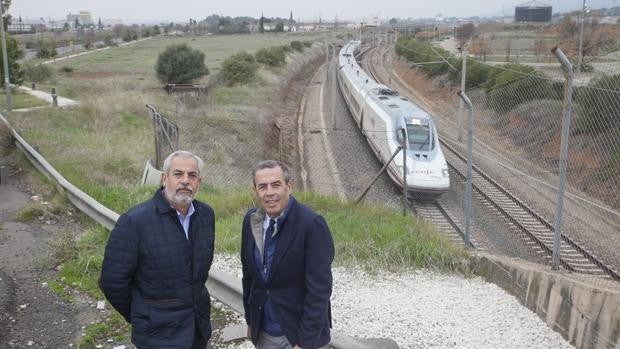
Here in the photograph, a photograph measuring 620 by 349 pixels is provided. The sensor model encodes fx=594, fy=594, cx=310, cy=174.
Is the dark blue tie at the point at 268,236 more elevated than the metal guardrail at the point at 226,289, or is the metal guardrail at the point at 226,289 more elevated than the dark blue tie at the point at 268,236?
the dark blue tie at the point at 268,236

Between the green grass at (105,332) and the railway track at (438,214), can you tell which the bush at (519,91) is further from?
the green grass at (105,332)

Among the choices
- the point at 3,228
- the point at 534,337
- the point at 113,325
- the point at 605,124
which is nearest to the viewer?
the point at 113,325

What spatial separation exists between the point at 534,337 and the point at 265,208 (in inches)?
132

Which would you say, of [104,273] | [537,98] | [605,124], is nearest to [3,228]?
[104,273]

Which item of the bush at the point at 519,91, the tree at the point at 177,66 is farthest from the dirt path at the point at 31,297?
the tree at the point at 177,66

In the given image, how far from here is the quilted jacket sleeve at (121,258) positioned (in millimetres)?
3453

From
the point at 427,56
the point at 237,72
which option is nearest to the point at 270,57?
the point at 237,72

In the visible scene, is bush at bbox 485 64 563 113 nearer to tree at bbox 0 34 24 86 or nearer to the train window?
the train window

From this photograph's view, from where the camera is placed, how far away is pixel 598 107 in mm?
14156

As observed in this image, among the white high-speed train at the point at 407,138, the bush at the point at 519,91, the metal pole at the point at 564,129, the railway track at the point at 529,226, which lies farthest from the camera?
the bush at the point at 519,91

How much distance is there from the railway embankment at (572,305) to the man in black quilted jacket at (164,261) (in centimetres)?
381

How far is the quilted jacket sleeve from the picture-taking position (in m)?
3.45

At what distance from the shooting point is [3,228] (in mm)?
7668

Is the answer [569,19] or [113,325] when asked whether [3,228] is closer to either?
[113,325]
